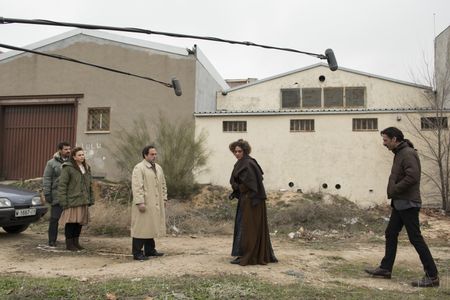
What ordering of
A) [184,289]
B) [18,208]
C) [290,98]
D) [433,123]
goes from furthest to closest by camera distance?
[290,98], [433,123], [18,208], [184,289]

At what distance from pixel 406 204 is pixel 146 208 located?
11.0 feet

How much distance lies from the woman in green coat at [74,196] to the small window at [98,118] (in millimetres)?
9616

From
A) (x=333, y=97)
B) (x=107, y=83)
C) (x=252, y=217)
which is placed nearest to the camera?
(x=252, y=217)

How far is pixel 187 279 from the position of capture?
4.78 metres

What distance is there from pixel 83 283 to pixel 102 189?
9.41m

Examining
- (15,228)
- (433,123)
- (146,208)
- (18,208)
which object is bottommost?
(15,228)

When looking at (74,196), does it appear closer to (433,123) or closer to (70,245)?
(70,245)

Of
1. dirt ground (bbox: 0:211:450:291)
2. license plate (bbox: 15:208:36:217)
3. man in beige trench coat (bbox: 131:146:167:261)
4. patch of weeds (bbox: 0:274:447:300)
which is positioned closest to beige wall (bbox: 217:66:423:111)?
dirt ground (bbox: 0:211:450:291)

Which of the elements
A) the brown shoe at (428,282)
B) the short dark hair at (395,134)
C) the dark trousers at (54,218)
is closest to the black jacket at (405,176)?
the short dark hair at (395,134)

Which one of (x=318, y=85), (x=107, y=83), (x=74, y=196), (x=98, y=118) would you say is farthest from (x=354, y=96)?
(x=74, y=196)

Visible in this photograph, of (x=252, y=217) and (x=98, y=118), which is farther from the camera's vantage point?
(x=98, y=118)

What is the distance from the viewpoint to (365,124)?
14.2m

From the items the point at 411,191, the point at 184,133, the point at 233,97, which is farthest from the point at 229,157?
the point at 411,191

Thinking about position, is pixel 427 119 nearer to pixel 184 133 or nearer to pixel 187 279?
pixel 184 133
